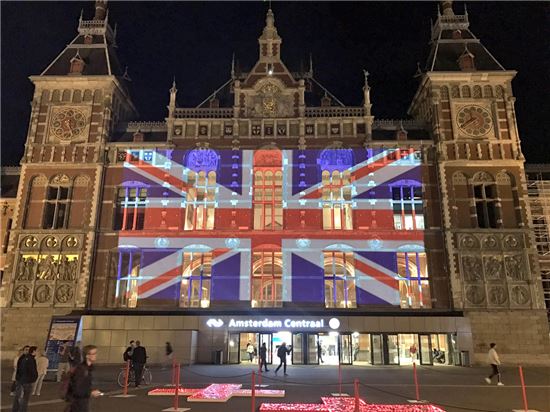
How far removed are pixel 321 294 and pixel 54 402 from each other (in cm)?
1758

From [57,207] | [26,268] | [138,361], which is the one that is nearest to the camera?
[138,361]

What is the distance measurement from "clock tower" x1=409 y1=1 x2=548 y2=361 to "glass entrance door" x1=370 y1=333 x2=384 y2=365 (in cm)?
523

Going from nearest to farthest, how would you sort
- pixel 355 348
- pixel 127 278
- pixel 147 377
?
pixel 147 377
pixel 355 348
pixel 127 278

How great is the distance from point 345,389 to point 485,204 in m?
19.2

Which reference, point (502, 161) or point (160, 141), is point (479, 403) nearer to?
point (502, 161)

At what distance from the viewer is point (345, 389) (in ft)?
52.8

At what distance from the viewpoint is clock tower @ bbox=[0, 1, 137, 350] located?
28.6 m

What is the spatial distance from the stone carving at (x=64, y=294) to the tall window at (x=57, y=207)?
13.6 feet

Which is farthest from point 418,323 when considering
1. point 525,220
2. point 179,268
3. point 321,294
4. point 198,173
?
point 198,173

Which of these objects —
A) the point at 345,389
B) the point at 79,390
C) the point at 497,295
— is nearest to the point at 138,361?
the point at 345,389

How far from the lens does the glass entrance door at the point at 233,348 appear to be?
28.0 m

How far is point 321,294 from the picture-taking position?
93.1 feet

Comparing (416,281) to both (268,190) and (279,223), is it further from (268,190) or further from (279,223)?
(268,190)

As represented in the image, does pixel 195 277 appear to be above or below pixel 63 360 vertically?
above
